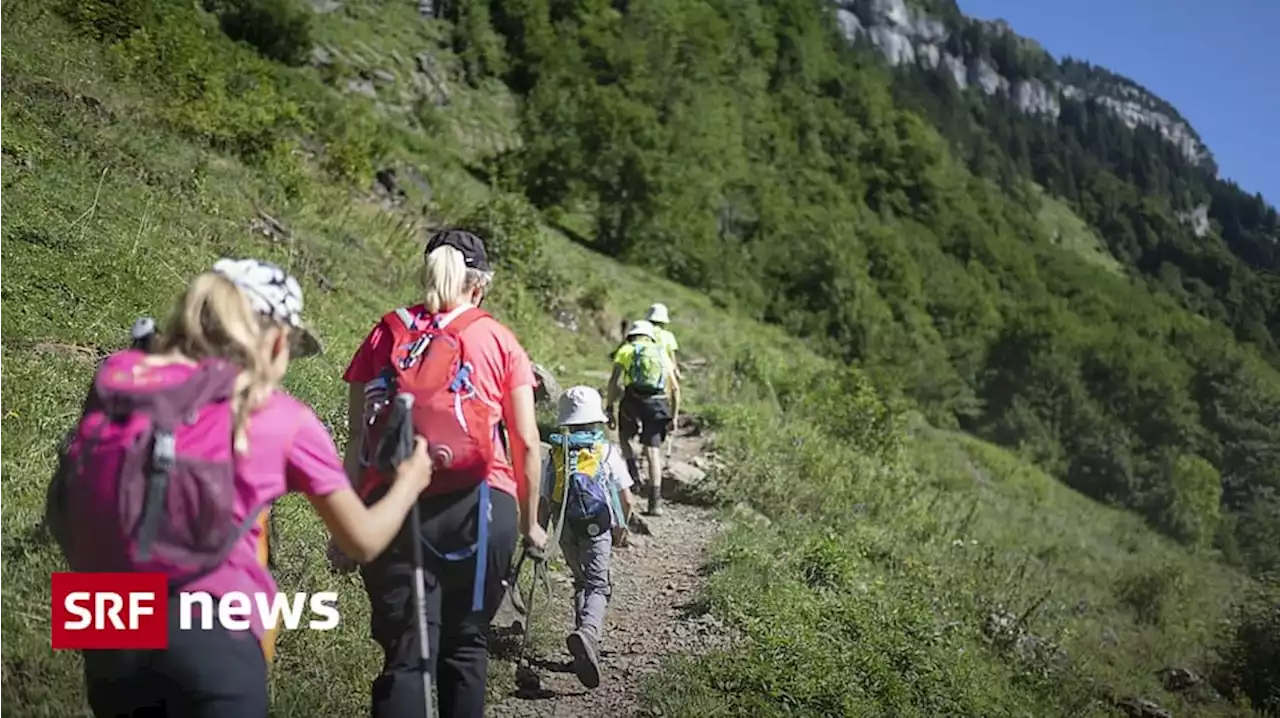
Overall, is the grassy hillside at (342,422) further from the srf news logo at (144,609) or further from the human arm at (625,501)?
the srf news logo at (144,609)

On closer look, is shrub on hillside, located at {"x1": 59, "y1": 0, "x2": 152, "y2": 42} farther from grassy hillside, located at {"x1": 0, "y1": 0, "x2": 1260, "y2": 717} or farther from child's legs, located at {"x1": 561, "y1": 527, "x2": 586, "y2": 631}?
child's legs, located at {"x1": 561, "y1": 527, "x2": 586, "y2": 631}

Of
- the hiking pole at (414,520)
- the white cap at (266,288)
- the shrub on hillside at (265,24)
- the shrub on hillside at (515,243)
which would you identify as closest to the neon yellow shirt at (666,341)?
the hiking pole at (414,520)

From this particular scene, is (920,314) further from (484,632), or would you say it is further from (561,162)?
(484,632)

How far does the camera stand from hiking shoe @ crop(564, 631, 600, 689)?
5242 mm

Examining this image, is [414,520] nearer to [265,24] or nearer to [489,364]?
[489,364]

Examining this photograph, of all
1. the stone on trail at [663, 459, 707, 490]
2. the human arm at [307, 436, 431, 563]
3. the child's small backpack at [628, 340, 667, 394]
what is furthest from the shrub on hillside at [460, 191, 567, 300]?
the human arm at [307, 436, 431, 563]

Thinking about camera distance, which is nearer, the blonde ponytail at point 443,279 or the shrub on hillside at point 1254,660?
the blonde ponytail at point 443,279

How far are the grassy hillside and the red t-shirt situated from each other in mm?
1692

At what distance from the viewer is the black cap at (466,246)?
11.2ft

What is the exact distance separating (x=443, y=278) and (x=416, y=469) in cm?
91

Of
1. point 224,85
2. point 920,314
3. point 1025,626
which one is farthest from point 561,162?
point 920,314

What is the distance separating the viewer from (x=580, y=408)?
5684 mm

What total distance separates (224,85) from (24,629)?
11.2m

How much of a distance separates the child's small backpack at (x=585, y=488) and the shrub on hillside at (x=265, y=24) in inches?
825
